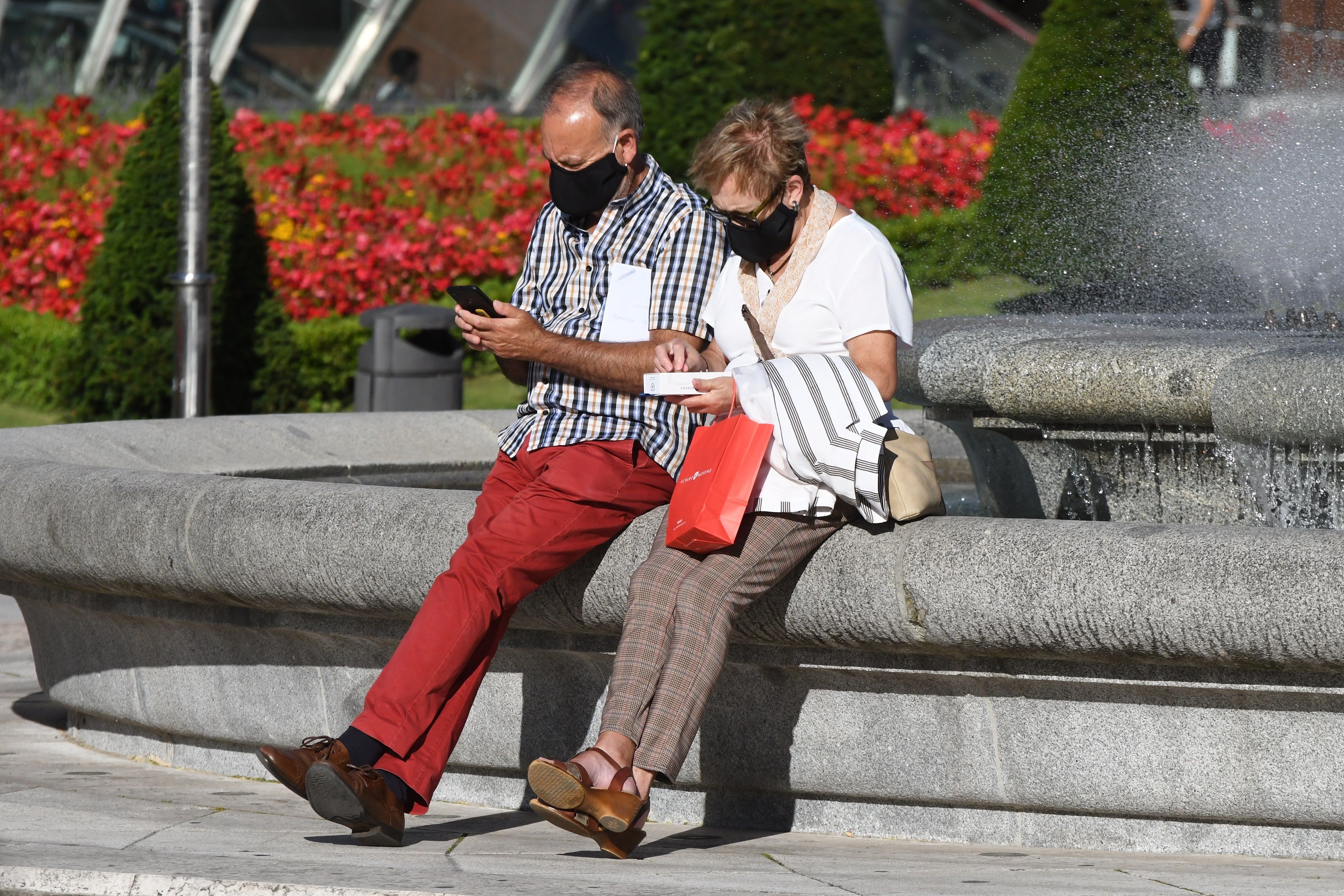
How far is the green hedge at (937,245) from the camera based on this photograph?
11562 millimetres

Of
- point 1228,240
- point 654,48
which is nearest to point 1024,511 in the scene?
point 1228,240

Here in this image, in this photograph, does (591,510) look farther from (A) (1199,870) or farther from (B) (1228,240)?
(B) (1228,240)

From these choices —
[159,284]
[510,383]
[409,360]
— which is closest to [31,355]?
[159,284]

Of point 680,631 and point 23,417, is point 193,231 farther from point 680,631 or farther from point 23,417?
point 680,631

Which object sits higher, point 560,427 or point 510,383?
point 560,427

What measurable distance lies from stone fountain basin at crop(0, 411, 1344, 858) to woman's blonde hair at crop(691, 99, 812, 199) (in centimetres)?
76

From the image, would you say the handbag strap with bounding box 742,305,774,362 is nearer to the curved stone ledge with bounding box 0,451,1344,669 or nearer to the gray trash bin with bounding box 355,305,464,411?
the curved stone ledge with bounding box 0,451,1344,669

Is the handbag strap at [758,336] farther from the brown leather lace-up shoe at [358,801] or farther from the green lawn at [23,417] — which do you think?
the green lawn at [23,417]

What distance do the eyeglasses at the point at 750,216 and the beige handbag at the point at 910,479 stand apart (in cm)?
54

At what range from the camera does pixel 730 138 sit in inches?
147

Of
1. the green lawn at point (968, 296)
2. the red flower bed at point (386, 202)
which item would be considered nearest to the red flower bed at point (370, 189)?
the red flower bed at point (386, 202)

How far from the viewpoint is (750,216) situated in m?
3.73

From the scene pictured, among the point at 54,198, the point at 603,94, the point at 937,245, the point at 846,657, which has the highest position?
the point at 603,94

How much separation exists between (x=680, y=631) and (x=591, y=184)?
114cm
